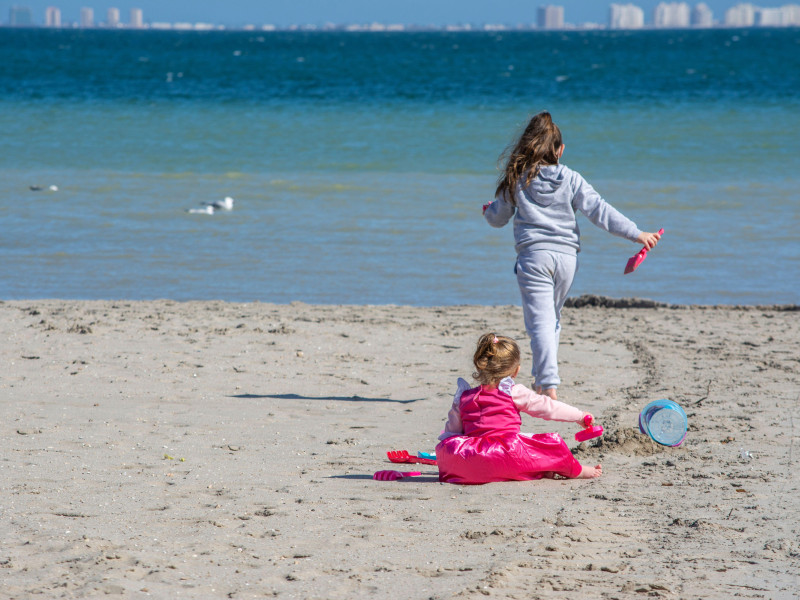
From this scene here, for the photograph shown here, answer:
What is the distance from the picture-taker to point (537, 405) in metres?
3.84

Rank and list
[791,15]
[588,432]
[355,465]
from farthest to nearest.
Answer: [791,15] < [355,465] < [588,432]

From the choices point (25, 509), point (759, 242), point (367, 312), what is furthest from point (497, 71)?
point (25, 509)

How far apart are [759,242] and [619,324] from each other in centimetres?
405

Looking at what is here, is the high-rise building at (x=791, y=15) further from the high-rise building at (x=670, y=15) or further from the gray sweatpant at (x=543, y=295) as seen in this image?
the gray sweatpant at (x=543, y=295)

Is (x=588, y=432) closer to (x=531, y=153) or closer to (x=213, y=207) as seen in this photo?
(x=531, y=153)

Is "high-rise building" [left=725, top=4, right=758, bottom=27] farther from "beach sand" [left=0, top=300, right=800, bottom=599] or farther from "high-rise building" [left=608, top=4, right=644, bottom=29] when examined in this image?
"beach sand" [left=0, top=300, right=800, bottom=599]

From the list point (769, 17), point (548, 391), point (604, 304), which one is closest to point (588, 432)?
point (548, 391)

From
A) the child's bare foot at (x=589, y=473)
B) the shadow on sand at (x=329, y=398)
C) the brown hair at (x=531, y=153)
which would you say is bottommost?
the shadow on sand at (x=329, y=398)

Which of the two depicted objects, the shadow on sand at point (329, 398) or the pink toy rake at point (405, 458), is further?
the shadow on sand at point (329, 398)

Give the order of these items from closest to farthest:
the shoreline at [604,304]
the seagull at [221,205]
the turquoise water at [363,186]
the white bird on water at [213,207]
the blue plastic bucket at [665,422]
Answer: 1. the blue plastic bucket at [665,422]
2. the shoreline at [604,304]
3. the turquoise water at [363,186]
4. the white bird on water at [213,207]
5. the seagull at [221,205]

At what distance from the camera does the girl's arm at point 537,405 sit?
3.82 meters

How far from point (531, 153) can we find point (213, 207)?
8.27 m

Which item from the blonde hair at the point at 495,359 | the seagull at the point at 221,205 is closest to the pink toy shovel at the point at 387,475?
the blonde hair at the point at 495,359

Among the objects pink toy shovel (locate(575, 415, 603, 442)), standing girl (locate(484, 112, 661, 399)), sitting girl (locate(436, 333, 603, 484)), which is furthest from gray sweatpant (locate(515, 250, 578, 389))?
sitting girl (locate(436, 333, 603, 484))
